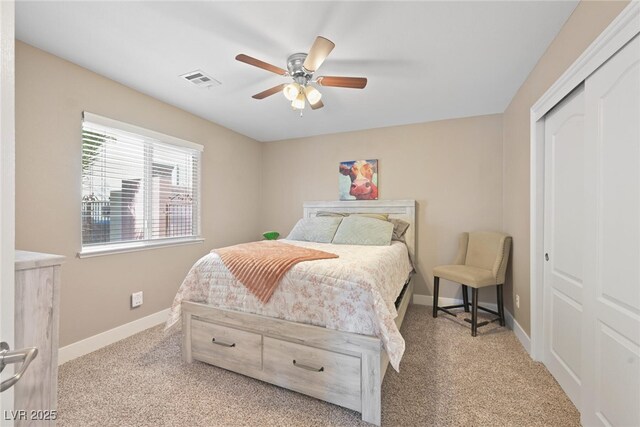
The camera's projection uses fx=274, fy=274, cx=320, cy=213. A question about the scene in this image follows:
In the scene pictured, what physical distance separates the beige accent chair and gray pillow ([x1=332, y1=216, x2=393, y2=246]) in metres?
Answer: 0.66

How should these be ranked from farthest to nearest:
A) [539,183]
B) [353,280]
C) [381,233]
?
[381,233]
[539,183]
[353,280]

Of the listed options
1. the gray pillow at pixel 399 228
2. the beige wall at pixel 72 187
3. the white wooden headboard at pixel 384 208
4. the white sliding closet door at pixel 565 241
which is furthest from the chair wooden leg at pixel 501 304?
the beige wall at pixel 72 187

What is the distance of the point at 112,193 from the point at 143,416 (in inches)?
73.7

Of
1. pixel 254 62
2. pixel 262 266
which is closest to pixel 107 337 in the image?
pixel 262 266

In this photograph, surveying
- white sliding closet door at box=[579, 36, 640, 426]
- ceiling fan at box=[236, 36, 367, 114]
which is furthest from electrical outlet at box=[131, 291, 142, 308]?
white sliding closet door at box=[579, 36, 640, 426]

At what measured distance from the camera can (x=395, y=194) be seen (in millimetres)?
3666

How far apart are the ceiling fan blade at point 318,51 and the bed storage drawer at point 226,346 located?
183cm

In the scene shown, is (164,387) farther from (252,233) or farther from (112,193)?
(252,233)

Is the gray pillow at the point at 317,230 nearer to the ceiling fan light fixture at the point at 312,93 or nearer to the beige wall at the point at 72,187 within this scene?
the beige wall at the point at 72,187

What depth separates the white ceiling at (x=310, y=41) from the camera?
161 centimetres

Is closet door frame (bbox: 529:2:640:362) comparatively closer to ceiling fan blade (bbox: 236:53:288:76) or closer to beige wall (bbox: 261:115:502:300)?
beige wall (bbox: 261:115:502:300)

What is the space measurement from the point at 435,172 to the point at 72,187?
3.69 meters

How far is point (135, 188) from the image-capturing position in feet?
8.86

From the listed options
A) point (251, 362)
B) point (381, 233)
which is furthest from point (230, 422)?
point (381, 233)
